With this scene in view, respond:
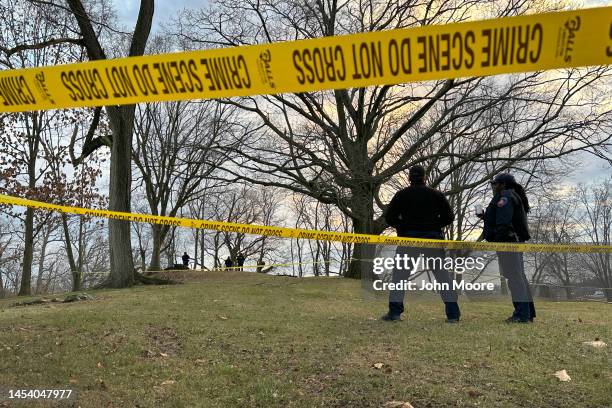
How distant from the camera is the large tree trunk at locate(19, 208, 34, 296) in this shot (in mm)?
21427

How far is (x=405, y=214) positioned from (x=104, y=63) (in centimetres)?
413

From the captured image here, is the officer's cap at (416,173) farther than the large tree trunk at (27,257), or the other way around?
the large tree trunk at (27,257)

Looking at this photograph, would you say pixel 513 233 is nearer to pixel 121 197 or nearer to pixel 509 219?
pixel 509 219

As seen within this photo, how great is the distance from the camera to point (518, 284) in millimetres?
6367

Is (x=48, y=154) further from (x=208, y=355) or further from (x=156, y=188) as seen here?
(x=208, y=355)

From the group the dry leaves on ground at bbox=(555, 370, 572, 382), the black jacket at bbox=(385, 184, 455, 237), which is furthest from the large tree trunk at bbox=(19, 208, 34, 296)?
the dry leaves on ground at bbox=(555, 370, 572, 382)

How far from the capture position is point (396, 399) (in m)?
3.40

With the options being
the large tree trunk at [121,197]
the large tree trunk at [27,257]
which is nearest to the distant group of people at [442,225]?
the large tree trunk at [121,197]

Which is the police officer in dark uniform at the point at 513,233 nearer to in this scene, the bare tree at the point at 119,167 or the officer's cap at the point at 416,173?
the officer's cap at the point at 416,173

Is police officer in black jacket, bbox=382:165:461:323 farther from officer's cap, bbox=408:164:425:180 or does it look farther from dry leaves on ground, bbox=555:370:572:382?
dry leaves on ground, bbox=555:370:572:382

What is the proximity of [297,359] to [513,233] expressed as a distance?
371 cm

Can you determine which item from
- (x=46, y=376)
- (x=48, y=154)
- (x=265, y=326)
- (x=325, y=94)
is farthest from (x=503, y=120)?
(x=48, y=154)

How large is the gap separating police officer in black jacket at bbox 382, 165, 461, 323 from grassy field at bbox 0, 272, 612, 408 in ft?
1.02

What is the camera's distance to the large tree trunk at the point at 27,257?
21427 millimetres
